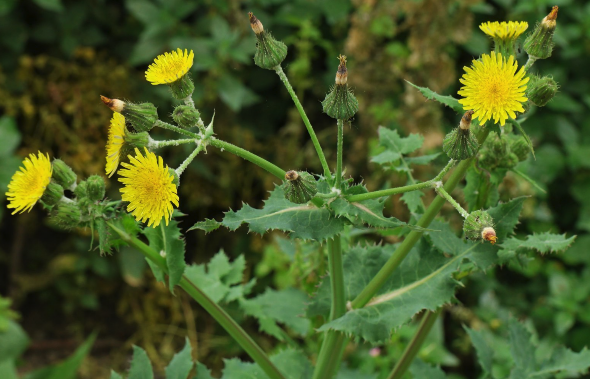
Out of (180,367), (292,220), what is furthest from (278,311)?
(292,220)

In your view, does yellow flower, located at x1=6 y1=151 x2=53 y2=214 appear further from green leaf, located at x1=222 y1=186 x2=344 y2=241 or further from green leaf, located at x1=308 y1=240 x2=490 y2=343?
green leaf, located at x1=308 y1=240 x2=490 y2=343

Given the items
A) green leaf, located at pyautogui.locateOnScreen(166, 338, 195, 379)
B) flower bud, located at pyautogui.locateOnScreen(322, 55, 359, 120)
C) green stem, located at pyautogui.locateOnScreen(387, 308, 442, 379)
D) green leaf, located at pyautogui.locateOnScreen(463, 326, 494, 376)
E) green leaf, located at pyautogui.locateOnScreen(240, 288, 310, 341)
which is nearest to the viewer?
flower bud, located at pyautogui.locateOnScreen(322, 55, 359, 120)

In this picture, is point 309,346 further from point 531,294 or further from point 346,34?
point 346,34

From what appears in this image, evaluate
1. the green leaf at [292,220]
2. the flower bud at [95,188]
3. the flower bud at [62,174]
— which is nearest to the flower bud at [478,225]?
the green leaf at [292,220]

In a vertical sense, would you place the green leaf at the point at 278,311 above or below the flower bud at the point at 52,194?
above

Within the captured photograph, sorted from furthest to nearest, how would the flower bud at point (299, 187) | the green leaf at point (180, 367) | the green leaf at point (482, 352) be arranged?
the green leaf at point (482, 352) < the green leaf at point (180, 367) < the flower bud at point (299, 187)

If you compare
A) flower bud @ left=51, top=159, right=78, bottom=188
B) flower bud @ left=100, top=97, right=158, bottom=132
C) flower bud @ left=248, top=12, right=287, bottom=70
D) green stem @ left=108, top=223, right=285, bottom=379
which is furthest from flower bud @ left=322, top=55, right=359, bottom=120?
flower bud @ left=51, top=159, right=78, bottom=188

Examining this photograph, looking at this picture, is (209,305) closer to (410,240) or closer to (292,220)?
(292,220)

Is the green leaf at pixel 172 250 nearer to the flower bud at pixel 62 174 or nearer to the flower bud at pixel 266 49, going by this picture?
the flower bud at pixel 62 174
